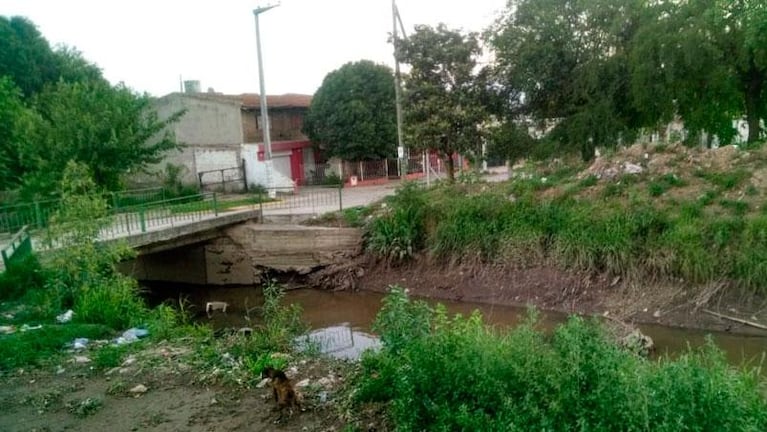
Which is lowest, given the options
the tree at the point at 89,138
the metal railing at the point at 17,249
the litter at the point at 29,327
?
the litter at the point at 29,327

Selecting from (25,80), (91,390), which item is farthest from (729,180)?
(25,80)

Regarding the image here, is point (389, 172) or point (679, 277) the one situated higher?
point (389, 172)

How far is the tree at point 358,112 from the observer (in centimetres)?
2995

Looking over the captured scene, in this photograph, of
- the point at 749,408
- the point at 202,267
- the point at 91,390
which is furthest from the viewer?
the point at 202,267

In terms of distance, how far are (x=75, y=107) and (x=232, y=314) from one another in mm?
8742

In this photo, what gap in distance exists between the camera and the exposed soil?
38.1 ft

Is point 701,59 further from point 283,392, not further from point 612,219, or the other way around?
point 283,392

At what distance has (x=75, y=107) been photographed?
18.0 metres

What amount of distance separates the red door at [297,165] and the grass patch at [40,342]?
77.6 feet

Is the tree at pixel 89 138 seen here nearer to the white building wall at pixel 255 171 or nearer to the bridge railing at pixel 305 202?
the bridge railing at pixel 305 202

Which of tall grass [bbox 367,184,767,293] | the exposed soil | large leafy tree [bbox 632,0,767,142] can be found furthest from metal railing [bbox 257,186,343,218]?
large leafy tree [bbox 632,0,767,142]

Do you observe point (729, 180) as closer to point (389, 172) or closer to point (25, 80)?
point (389, 172)

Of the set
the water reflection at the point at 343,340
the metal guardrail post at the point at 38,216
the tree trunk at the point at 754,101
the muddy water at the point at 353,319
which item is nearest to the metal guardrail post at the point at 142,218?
the metal guardrail post at the point at 38,216

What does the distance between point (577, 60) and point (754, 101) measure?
5.22 metres
